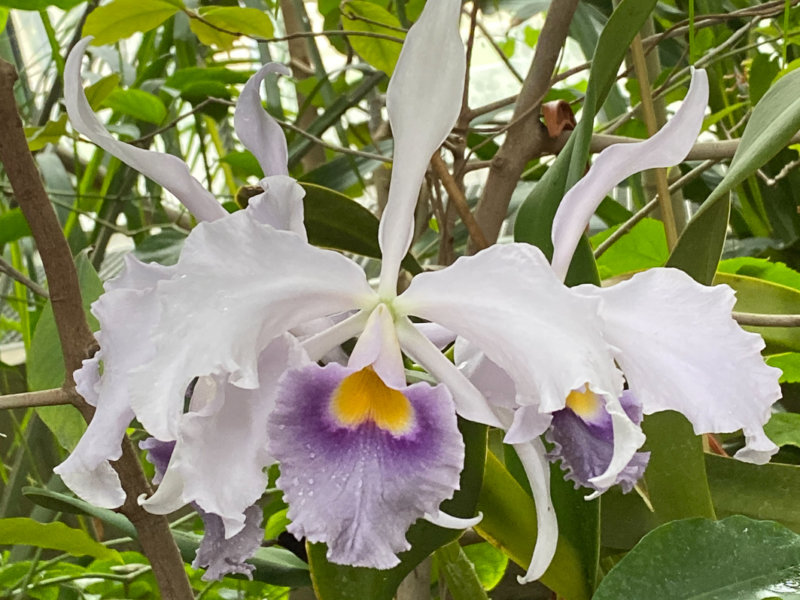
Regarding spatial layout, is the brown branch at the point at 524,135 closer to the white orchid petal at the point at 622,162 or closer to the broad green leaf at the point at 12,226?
the white orchid petal at the point at 622,162

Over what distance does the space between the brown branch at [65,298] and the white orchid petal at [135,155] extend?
0.07 metres

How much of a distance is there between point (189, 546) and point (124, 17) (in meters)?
0.44

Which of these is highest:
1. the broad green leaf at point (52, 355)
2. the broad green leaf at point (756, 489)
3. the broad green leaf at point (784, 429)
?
the broad green leaf at point (52, 355)

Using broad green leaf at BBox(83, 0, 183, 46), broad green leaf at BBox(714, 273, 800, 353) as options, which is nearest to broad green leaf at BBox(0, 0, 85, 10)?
broad green leaf at BBox(83, 0, 183, 46)

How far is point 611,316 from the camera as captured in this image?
0.32m

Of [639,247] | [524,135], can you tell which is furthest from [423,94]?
[639,247]

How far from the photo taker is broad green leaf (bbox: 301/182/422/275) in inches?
18.5

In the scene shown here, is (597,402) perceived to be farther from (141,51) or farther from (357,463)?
(141,51)

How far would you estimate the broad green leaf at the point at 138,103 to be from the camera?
813 millimetres

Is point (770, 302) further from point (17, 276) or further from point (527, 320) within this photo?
point (17, 276)

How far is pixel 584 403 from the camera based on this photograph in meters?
0.35

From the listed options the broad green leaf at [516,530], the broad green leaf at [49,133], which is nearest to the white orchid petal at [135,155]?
the broad green leaf at [516,530]

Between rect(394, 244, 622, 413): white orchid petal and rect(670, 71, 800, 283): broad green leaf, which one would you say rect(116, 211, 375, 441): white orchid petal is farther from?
rect(670, 71, 800, 283): broad green leaf

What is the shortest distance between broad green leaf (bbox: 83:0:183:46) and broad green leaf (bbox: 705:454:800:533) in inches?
22.1
